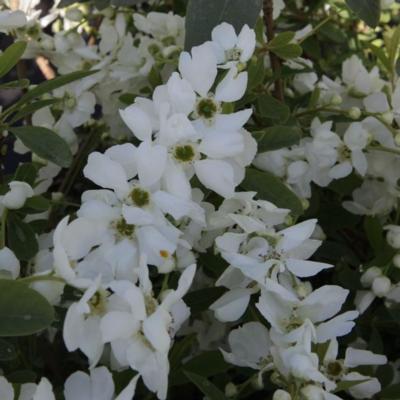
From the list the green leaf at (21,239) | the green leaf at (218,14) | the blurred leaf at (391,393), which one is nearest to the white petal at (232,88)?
the green leaf at (218,14)

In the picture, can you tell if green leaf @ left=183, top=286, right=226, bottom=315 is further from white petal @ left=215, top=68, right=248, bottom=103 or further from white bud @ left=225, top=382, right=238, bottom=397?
white petal @ left=215, top=68, right=248, bottom=103

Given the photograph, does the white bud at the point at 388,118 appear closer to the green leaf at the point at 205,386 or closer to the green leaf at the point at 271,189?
the green leaf at the point at 271,189

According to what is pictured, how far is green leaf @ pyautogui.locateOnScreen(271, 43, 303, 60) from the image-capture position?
28.2 inches

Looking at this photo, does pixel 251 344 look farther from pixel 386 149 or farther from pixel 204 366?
pixel 386 149

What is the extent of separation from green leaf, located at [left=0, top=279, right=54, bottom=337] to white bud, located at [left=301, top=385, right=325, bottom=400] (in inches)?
7.5

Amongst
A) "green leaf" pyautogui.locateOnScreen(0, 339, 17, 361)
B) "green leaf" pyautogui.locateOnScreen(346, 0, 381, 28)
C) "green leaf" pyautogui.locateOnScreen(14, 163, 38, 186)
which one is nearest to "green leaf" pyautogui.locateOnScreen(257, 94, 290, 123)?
"green leaf" pyautogui.locateOnScreen(346, 0, 381, 28)

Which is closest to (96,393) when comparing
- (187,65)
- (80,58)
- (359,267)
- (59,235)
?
(59,235)

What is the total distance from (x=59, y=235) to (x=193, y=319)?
0.34 m

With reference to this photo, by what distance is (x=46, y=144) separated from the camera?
0.66 metres

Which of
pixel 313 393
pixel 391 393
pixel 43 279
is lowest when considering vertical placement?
pixel 391 393

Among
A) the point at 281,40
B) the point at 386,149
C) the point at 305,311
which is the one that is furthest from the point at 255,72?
the point at 305,311

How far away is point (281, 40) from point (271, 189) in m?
0.17

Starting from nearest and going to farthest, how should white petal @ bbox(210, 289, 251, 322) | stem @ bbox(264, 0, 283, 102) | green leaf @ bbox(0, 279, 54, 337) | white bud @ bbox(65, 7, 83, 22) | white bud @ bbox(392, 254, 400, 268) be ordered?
green leaf @ bbox(0, 279, 54, 337) < white petal @ bbox(210, 289, 251, 322) < white bud @ bbox(392, 254, 400, 268) < stem @ bbox(264, 0, 283, 102) < white bud @ bbox(65, 7, 83, 22)

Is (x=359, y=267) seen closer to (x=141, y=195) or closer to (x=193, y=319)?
(x=193, y=319)
